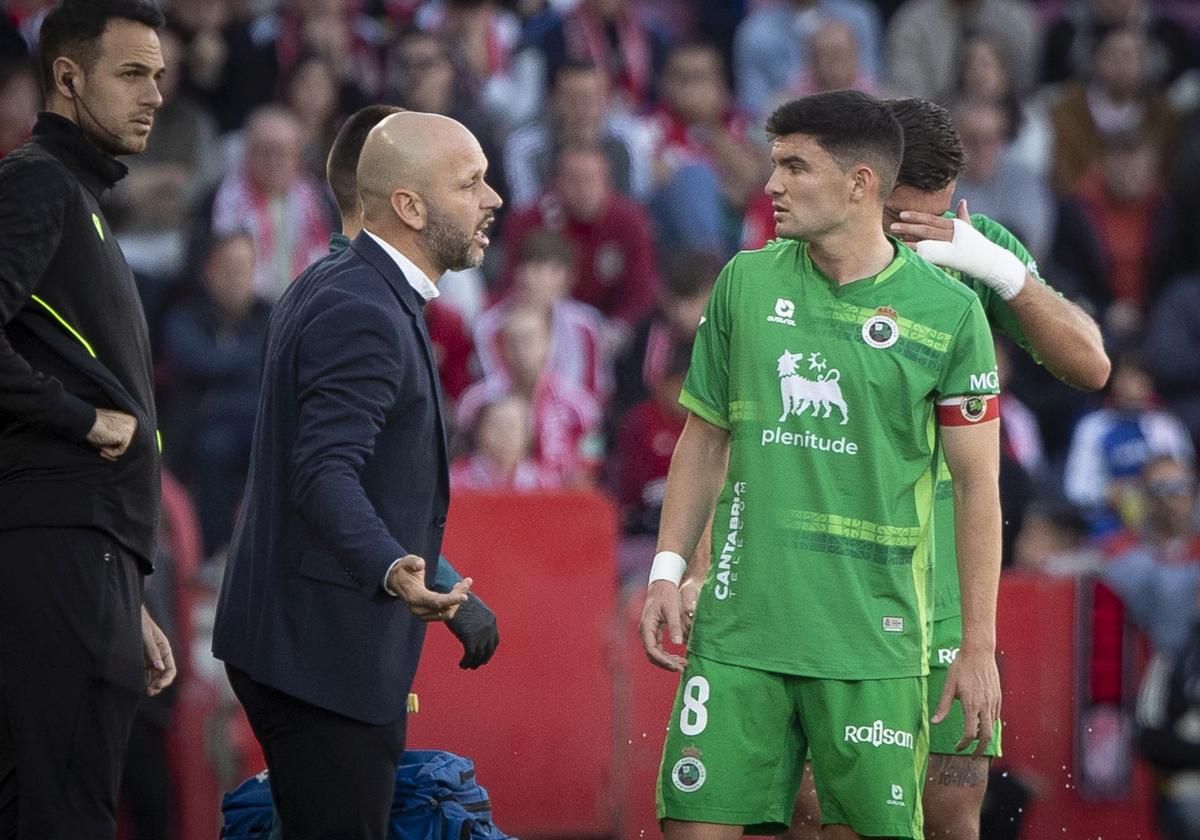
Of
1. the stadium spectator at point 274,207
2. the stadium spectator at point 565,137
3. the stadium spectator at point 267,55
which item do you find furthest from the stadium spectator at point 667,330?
the stadium spectator at point 267,55

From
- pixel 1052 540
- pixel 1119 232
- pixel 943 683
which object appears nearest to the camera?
pixel 943 683

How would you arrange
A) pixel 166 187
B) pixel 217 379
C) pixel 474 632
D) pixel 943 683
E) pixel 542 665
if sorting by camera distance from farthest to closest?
pixel 166 187
pixel 217 379
pixel 542 665
pixel 943 683
pixel 474 632

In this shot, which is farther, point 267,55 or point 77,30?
point 267,55

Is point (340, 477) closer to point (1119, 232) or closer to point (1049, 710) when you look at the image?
point (1049, 710)

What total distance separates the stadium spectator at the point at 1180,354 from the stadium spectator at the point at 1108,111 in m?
1.62

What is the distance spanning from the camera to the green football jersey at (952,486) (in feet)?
18.0

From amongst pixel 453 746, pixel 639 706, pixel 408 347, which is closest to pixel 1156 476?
pixel 639 706

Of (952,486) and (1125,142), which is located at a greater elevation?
(1125,142)

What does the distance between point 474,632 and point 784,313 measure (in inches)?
A: 44.6

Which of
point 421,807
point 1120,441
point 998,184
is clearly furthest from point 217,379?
point 421,807

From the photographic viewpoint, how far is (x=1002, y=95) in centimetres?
1357

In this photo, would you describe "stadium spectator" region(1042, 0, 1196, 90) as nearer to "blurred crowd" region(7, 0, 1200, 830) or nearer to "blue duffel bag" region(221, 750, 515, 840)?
"blurred crowd" region(7, 0, 1200, 830)

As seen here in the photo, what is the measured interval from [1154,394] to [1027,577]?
3894 millimetres

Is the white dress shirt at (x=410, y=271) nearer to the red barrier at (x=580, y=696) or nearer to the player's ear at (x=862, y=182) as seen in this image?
the player's ear at (x=862, y=182)
